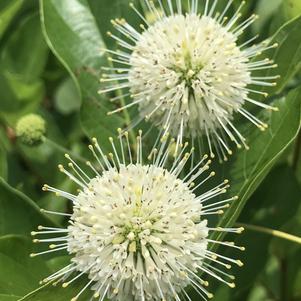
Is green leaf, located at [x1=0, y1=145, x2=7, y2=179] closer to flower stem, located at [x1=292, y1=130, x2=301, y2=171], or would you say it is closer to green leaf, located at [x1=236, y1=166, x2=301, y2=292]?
green leaf, located at [x1=236, y1=166, x2=301, y2=292]

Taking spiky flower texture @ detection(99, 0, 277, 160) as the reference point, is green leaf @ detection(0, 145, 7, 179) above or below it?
below

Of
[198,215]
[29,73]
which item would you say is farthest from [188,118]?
[29,73]

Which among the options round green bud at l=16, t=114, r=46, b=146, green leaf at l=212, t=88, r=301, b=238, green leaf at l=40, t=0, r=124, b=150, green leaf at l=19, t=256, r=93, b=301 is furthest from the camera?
round green bud at l=16, t=114, r=46, b=146

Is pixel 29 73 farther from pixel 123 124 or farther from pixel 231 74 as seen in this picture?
pixel 231 74

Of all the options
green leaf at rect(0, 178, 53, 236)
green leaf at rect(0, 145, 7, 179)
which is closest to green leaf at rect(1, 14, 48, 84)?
green leaf at rect(0, 145, 7, 179)

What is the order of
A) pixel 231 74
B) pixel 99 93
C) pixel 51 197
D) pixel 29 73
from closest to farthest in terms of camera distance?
pixel 231 74 < pixel 99 93 < pixel 51 197 < pixel 29 73

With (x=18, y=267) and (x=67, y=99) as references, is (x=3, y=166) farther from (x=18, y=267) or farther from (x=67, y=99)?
(x=67, y=99)

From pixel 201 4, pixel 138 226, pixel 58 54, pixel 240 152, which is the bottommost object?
pixel 138 226
